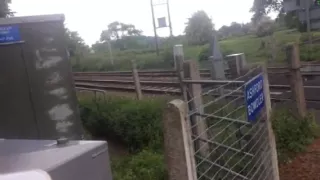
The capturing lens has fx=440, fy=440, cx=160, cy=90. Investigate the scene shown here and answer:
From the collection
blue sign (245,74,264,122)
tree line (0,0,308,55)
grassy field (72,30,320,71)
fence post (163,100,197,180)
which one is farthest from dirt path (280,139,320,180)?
tree line (0,0,308,55)

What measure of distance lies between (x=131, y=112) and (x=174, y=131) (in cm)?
658

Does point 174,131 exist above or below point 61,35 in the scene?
below

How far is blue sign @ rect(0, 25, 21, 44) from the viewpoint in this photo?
5.38 meters

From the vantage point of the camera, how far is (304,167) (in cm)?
506

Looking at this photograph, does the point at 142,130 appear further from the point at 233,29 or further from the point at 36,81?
the point at 233,29

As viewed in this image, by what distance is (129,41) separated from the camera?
230 ft

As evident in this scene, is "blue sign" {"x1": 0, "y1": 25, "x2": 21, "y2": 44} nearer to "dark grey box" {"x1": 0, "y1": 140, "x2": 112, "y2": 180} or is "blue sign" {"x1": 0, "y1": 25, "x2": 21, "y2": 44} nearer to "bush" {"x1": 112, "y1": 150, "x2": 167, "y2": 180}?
"bush" {"x1": 112, "y1": 150, "x2": 167, "y2": 180}

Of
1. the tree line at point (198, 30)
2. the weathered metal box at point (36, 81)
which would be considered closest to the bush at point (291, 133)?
the weathered metal box at point (36, 81)

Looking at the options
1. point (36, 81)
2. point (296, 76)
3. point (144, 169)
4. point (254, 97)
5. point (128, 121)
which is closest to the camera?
point (254, 97)

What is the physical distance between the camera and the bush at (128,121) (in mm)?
8500

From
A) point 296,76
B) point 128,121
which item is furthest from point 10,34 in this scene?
point 128,121

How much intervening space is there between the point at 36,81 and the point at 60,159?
401cm

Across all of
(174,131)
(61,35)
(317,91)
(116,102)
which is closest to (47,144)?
(174,131)

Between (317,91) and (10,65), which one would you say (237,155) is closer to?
(10,65)
